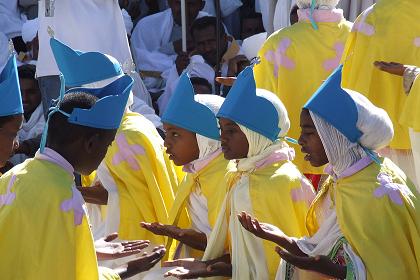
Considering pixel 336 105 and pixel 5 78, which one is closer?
pixel 336 105

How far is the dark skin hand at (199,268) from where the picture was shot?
5531mm

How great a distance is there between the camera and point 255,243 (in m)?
5.62

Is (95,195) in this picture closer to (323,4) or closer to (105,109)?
(323,4)

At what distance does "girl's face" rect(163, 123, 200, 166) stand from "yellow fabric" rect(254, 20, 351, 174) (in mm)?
813

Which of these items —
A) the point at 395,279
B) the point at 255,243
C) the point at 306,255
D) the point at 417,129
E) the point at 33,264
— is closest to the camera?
the point at 33,264

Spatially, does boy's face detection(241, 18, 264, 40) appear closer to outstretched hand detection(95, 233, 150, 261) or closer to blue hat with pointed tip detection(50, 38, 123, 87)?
blue hat with pointed tip detection(50, 38, 123, 87)

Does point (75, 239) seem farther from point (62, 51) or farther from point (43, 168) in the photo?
point (62, 51)

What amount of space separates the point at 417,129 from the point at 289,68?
1.22 meters

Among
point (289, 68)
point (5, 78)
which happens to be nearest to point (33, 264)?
point (5, 78)

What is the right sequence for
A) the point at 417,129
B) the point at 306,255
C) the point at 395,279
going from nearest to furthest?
the point at 395,279 < the point at 306,255 < the point at 417,129

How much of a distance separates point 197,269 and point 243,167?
0.59 metres

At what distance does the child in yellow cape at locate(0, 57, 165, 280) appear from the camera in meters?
4.25

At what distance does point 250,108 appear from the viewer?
5.66 meters

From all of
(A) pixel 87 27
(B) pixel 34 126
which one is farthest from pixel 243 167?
(B) pixel 34 126
